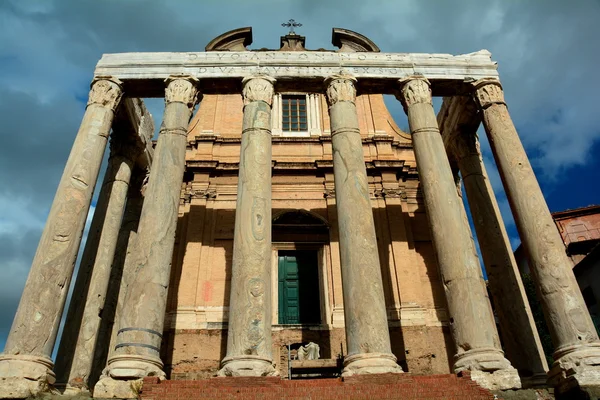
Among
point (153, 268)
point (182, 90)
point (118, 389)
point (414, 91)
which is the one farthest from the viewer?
point (414, 91)

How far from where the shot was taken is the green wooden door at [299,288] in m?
16.6

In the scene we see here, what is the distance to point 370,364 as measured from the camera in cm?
961

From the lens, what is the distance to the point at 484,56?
15203mm

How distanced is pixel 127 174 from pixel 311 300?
779 centimetres

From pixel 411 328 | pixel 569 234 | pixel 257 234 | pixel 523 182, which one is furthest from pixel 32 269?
pixel 569 234

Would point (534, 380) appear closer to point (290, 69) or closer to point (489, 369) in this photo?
point (489, 369)

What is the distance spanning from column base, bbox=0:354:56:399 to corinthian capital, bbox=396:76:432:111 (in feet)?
38.2

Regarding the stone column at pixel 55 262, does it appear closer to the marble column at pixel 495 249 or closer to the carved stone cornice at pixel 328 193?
the carved stone cornice at pixel 328 193

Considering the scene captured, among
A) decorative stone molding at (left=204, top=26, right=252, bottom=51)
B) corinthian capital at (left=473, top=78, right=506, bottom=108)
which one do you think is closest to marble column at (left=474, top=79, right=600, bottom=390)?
corinthian capital at (left=473, top=78, right=506, bottom=108)

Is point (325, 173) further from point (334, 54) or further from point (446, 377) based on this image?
point (446, 377)

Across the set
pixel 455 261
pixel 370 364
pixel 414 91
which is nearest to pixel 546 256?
pixel 455 261

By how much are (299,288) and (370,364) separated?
7.64 metres

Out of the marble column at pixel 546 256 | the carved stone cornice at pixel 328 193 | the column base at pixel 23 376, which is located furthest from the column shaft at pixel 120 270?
the marble column at pixel 546 256

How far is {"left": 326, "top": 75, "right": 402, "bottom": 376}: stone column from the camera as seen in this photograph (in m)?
9.98
